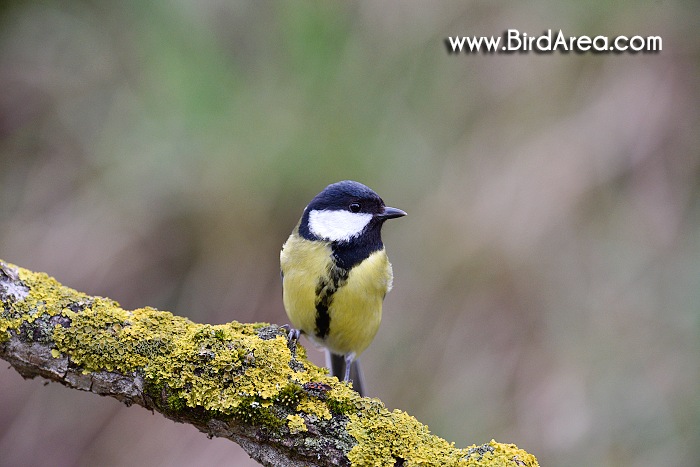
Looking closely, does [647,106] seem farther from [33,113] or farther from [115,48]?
[33,113]

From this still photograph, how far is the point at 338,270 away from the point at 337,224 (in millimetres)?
191

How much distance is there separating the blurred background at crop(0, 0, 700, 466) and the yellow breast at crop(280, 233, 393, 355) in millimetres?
957

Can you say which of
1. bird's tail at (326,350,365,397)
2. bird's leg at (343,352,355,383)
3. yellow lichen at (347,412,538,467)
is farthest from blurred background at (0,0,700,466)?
yellow lichen at (347,412,538,467)

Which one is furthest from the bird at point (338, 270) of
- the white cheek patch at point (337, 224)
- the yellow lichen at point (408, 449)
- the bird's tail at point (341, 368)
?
the yellow lichen at point (408, 449)

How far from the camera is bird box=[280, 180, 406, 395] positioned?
2.32 m

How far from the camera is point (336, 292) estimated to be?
2.31 metres

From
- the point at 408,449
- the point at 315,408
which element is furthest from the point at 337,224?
the point at 408,449

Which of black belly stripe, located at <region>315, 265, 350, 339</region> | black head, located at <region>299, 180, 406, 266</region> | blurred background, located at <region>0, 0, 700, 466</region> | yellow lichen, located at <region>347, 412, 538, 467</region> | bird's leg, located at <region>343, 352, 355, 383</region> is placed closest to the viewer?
yellow lichen, located at <region>347, 412, 538, 467</region>

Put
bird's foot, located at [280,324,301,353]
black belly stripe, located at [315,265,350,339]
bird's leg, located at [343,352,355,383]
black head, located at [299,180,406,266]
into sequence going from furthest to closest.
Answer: bird's leg, located at [343,352,355,383] < black head, located at [299,180,406,266] < black belly stripe, located at [315,265,350,339] < bird's foot, located at [280,324,301,353]

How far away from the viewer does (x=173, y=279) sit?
344 centimetres

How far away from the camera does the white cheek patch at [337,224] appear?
7.87 ft

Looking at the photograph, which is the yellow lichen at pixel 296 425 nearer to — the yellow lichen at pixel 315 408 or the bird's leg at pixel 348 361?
the yellow lichen at pixel 315 408

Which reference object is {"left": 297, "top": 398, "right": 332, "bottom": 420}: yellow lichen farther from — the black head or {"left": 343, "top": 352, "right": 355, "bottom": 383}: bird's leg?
{"left": 343, "top": 352, "right": 355, "bottom": 383}: bird's leg

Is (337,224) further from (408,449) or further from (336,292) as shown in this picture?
(408,449)
